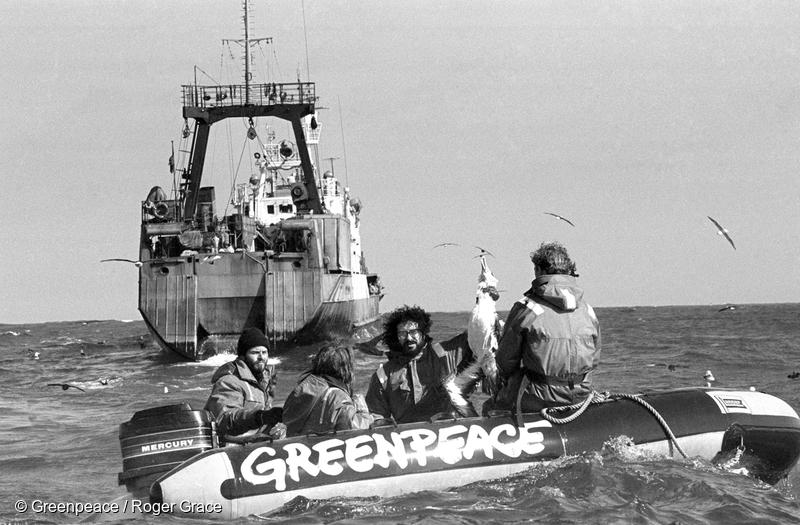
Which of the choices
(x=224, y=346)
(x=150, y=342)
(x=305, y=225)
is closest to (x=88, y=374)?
(x=224, y=346)

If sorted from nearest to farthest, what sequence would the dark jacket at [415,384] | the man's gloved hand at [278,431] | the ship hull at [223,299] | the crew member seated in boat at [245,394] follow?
the crew member seated in boat at [245,394] < the man's gloved hand at [278,431] < the dark jacket at [415,384] < the ship hull at [223,299]

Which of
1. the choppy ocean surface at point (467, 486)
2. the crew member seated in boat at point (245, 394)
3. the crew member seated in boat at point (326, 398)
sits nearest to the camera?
the choppy ocean surface at point (467, 486)

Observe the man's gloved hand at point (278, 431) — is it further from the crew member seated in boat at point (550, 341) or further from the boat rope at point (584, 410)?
the boat rope at point (584, 410)

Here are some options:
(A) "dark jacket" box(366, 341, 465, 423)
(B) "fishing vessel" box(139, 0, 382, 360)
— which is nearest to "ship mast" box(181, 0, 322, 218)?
(B) "fishing vessel" box(139, 0, 382, 360)

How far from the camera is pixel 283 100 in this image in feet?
98.8

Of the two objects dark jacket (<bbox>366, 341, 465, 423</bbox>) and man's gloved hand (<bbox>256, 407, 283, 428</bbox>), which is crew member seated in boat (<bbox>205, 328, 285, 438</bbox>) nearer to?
man's gloved hand (<bbox>256, 407, 283, 428</bbox>)

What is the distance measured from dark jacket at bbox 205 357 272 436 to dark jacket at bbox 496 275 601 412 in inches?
66.9

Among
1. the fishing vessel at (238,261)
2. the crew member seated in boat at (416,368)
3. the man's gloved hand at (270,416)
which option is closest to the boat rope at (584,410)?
the crew member seated in boat at (416,368)

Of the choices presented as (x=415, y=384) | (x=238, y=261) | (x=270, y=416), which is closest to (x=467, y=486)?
(x=415, y=384)

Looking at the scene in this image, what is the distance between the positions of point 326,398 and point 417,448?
26.8 inches

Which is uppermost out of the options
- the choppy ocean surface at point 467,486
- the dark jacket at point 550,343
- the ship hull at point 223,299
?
the ship hull at point 223,299

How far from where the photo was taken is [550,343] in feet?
20.6

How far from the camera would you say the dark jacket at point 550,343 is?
248 inches

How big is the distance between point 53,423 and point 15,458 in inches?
147
